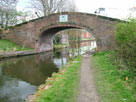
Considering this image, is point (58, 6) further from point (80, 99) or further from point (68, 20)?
point (80, 99)

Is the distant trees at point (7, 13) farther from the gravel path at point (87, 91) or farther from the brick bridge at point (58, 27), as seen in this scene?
the gravel path at point (87, 91)

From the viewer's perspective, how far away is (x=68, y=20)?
49.4 ft

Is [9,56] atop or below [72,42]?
below

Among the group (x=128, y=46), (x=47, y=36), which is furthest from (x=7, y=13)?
→ (x=128, y=46)

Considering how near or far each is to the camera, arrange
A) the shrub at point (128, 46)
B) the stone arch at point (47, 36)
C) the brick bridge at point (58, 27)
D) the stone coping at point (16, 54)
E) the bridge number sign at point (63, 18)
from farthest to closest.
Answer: the stone arch at point (47, 36) < the bridge number sign at point (63, 18) < the brick bridge at point (58, 27) < the stone coping at point (16, 54) < the shrub at point (128, 46)

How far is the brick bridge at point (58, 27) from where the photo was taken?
1338cm

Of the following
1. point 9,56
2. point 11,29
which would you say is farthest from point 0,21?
point 9,56

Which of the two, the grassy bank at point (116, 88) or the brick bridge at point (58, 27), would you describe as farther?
the brick bridge at point (58, 27)

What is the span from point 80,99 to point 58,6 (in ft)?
78.1

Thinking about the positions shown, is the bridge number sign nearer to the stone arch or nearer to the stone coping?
the stone arch

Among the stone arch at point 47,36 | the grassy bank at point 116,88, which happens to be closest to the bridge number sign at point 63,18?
the stone arch at point 47,36

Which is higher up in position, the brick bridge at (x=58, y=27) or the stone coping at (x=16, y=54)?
the brick bridge at (x=58, y=27)

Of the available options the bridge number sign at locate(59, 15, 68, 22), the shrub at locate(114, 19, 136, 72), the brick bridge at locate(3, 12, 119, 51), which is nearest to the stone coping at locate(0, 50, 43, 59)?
the brick bridge at locate(3, 12, 119, 51)

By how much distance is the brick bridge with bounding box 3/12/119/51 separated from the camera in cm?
1338
